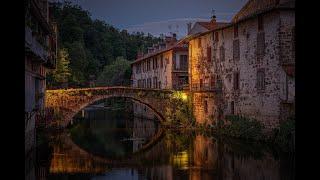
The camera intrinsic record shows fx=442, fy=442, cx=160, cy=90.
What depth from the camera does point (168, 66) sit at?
50.7 meters

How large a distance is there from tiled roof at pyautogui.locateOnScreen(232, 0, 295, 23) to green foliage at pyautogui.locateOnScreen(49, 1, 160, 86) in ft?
79.8

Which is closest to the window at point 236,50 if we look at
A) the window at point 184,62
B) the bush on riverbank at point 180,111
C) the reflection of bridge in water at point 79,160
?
the bush on riverbank at point 180,111

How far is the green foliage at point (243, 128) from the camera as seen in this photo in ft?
105

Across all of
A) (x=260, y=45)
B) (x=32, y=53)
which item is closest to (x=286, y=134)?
(x=260, y=45)

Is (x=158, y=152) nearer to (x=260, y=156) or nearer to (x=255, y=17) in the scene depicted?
(x=260, y=156)

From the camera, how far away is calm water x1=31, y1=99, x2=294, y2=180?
21.1 metres

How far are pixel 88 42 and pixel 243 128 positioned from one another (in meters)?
52.3

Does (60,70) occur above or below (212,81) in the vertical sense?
above

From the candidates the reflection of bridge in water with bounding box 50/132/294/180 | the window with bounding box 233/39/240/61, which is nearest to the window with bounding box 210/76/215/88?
the window with bounding box 233/39/240/61

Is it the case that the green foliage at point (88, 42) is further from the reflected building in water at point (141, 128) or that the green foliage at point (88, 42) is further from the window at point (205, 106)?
the window at point (205, 106)

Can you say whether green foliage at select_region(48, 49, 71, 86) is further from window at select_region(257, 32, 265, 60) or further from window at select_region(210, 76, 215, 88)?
window at select_region(257, 32, 265, 60)

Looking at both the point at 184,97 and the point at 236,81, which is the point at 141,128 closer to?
the point at 184,97
